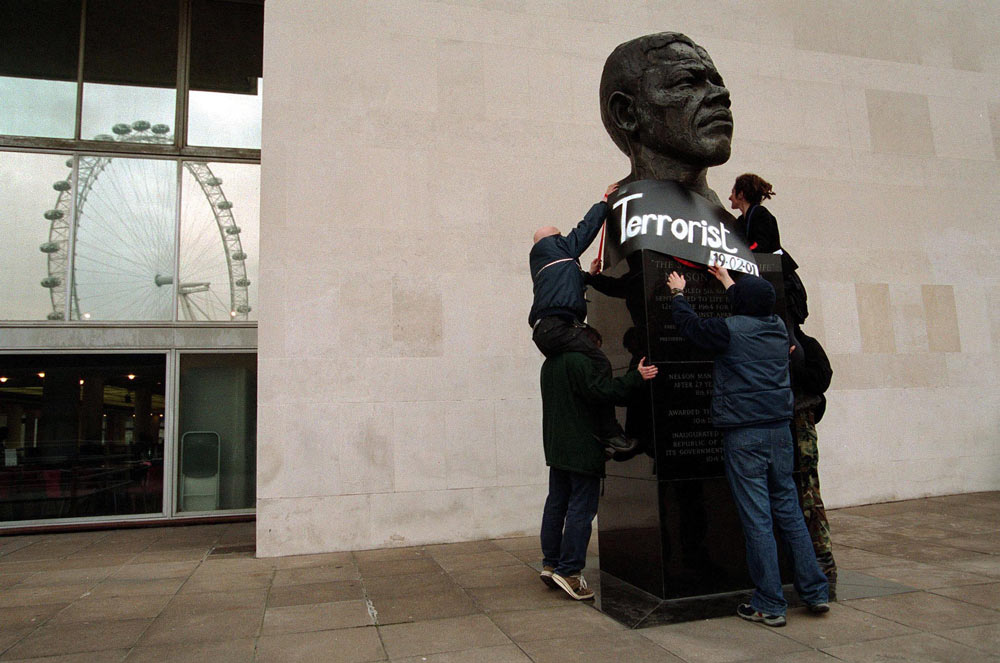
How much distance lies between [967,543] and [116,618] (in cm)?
600

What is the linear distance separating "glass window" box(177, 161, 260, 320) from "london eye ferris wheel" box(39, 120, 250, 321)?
1 cm

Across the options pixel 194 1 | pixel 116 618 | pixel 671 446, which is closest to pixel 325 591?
pixel 116 618

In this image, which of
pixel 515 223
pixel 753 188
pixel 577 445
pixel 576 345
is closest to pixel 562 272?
pixel 576 345

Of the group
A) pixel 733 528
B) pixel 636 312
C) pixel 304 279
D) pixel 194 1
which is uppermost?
pixel 194 1

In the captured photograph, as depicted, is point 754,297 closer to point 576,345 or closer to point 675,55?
point 576,345

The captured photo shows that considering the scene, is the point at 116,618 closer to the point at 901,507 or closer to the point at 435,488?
the point at 435,488

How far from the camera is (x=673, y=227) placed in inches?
158

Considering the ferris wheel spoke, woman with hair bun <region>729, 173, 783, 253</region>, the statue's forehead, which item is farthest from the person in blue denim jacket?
the ferris wheel spoke

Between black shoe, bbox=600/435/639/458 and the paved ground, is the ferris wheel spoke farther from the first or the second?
black shoe, bbox=600/435/639/458

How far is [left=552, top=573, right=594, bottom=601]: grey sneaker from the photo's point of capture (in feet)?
12.8

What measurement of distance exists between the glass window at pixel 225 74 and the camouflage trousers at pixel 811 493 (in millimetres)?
7184

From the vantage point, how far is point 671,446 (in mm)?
3744

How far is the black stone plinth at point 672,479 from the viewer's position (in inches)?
145

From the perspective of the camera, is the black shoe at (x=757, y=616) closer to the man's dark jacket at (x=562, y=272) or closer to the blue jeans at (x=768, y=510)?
the blue jeans at (x=768, y=510)
